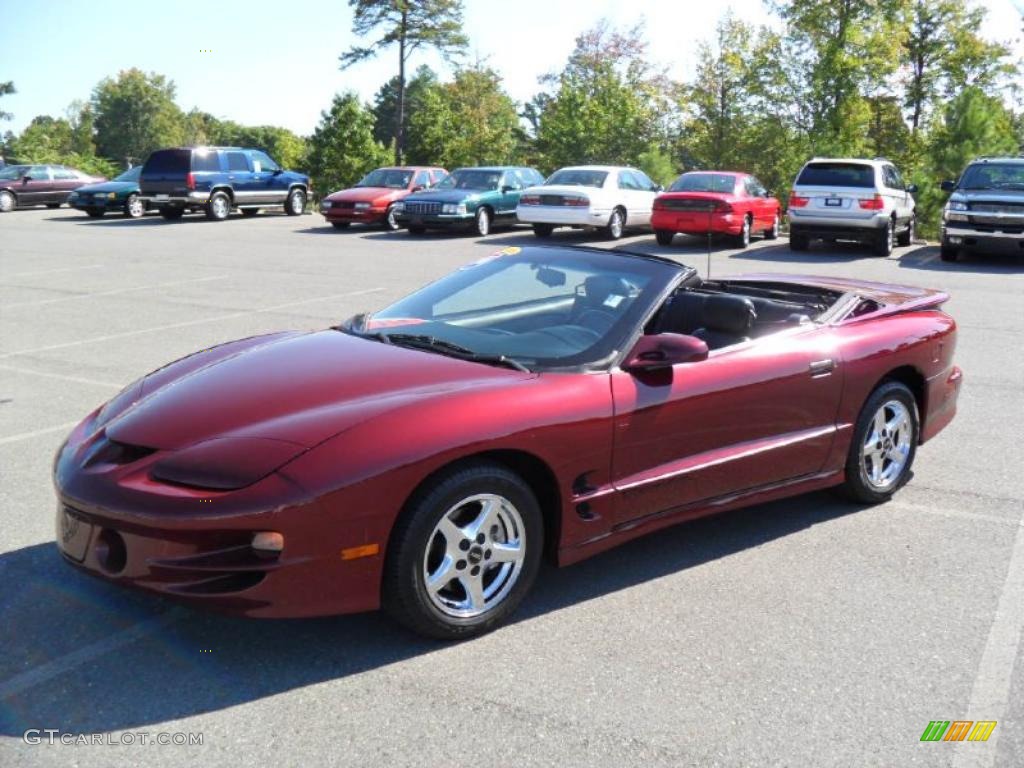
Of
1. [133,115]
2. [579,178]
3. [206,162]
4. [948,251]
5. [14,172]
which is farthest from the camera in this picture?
[133,115]

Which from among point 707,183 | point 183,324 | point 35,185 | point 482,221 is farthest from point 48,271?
point 35,185

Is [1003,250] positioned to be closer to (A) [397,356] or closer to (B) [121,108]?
(A) [397,356]

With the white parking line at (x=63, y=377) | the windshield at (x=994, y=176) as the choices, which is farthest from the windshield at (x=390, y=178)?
the white parking line at (x=63, y=377)

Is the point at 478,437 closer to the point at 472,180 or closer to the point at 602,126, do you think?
the point at 472,180

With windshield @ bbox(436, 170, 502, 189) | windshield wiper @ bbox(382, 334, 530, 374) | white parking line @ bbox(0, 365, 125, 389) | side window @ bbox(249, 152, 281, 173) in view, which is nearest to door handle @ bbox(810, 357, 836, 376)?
windshield wiper @ bbox(382, 334, 530, 374)

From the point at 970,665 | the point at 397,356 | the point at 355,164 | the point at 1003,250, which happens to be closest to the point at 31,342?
the point at 397,356

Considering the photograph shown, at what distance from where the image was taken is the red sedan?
1959cm

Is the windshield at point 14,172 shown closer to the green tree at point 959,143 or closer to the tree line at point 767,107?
the tree line at point 767,107

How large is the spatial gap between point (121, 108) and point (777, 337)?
106 m

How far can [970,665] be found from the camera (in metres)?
3.56

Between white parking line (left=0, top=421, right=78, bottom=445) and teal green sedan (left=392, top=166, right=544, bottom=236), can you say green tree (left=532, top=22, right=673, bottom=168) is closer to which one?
teal green sedan (left=392, top=166, right=544, bottom=236)

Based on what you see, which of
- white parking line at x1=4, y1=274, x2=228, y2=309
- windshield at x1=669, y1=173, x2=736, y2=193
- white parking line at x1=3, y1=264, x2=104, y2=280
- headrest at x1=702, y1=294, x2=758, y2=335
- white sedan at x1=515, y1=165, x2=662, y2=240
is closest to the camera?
headrest at x1=702, y1=294, x2=758, y2=335

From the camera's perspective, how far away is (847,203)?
747 inches

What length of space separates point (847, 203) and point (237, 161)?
16.2 metres
